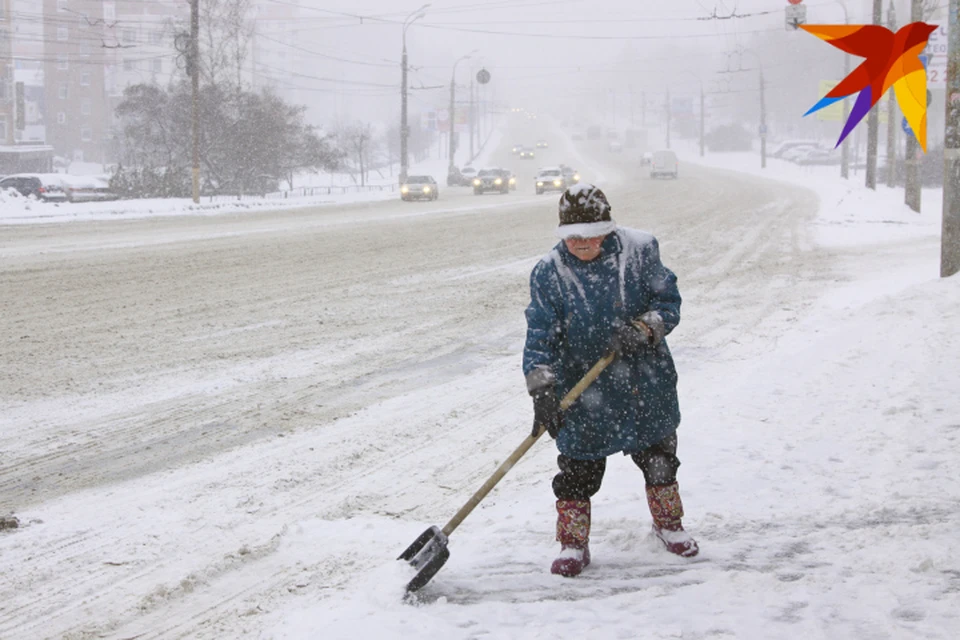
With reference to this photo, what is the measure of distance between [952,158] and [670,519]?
8717 mm

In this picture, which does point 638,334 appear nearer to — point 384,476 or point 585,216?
point 585,216

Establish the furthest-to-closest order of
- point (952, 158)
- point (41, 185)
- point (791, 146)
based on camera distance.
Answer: point (791, 146), point (41, 185), point (952, 158)

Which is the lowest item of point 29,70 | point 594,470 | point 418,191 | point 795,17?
point 594,470

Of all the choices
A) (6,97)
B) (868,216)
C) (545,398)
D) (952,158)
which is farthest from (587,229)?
(6,97)

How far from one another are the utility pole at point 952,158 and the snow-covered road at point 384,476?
2.76 ft

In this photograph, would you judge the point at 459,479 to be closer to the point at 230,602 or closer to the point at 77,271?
the point at 230,602

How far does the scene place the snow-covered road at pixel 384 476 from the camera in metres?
3.78

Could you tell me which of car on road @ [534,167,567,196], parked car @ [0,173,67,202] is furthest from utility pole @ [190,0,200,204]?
car on road @ [534,167,567,196]

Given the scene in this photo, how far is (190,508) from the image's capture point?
16.1 ft

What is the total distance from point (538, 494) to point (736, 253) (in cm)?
1205

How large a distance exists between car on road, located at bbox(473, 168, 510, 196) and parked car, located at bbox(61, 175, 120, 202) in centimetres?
1509

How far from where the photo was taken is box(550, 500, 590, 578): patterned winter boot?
13.3ft

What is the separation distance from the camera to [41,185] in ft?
108

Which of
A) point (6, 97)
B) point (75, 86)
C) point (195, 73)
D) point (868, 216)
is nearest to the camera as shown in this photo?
point (868, 216)
